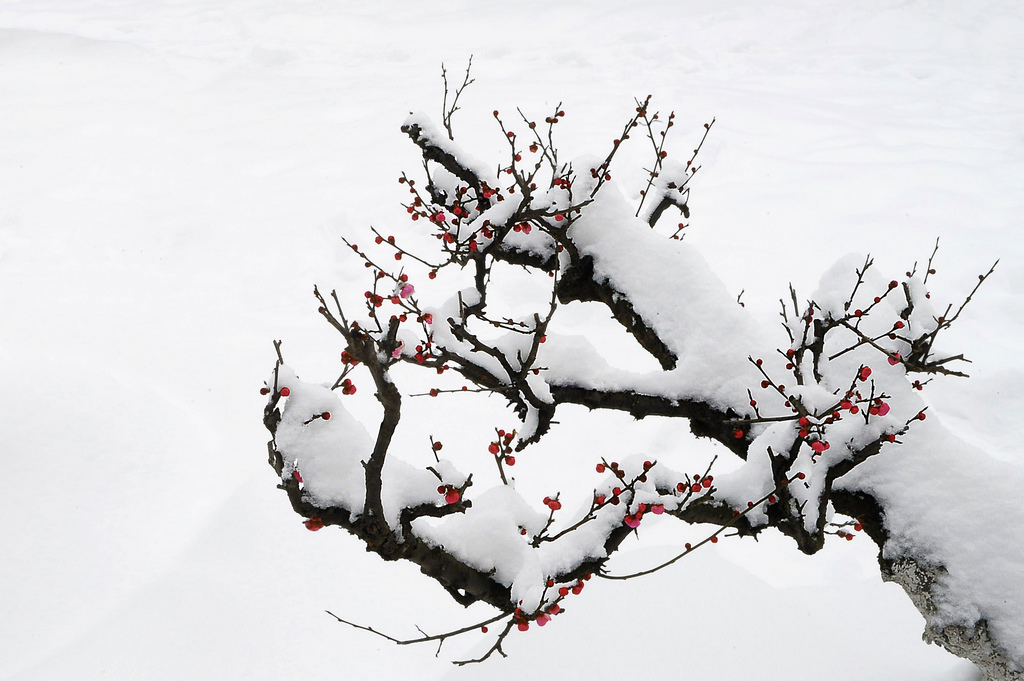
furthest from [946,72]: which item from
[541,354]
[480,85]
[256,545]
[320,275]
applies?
[256,545]

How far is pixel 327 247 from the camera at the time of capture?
7.88 meters

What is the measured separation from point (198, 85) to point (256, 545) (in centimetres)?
1110

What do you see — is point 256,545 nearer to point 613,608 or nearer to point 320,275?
point 613,608

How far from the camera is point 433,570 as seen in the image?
200cm

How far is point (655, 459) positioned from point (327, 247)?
6.45 m

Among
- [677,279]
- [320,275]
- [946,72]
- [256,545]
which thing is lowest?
[256,545]

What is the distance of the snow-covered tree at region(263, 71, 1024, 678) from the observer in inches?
70.9

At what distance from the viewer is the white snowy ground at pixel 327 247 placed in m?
3.77

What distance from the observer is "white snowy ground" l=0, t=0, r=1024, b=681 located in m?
3.77

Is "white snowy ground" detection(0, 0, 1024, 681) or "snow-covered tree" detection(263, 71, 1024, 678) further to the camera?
"white snowy ground" detection(0, 0, 1024, 681)

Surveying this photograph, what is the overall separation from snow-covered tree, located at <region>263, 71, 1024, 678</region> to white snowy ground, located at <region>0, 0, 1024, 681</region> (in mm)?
1927

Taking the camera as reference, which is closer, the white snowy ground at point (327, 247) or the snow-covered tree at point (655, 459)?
the snow-covered tree at point (655, 459)

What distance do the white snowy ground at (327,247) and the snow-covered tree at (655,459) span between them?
6.32 ft

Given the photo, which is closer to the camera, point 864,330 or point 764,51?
point 864,330
